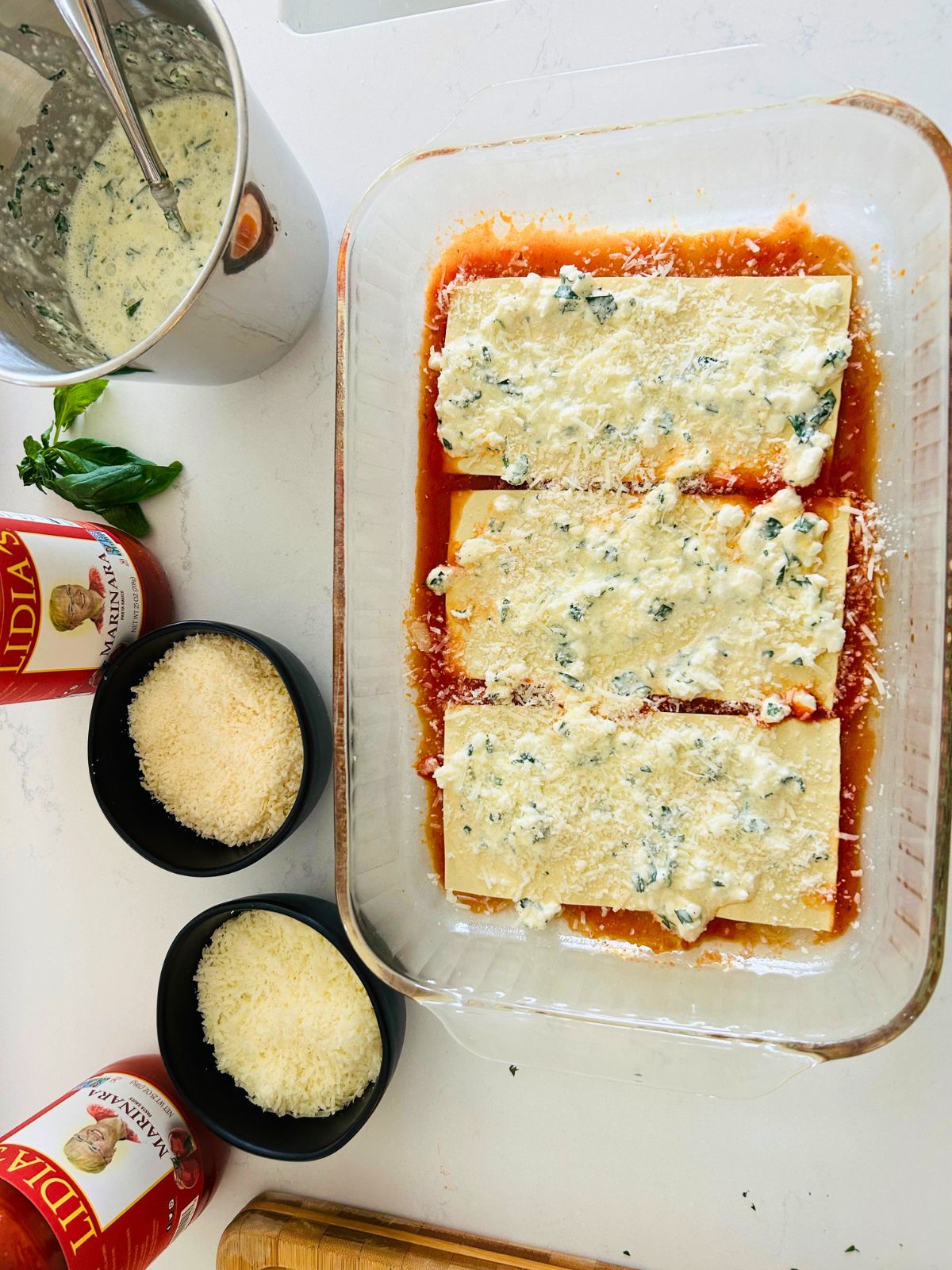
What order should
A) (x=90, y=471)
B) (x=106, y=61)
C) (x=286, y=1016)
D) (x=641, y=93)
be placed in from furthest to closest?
(x=90, y=471)
(x=286, y=1016)
(x=641, y=93)
(x=106, y=61)

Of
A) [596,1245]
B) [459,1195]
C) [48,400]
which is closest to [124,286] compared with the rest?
[48,400]

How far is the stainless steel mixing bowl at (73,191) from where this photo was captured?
1350 millimetres

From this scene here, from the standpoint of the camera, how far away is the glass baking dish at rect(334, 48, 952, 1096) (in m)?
1.41

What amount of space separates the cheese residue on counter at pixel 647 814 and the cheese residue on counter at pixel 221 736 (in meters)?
0.29

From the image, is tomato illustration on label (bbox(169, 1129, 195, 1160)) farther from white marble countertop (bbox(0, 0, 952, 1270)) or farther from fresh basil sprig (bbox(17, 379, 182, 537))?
fresh basil sprig (bbox(17, 379, 182, 537))

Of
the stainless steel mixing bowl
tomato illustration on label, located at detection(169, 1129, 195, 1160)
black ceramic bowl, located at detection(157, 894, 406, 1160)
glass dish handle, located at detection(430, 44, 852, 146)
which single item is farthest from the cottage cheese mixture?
tomato illustration on label, located at detection(169, 1129, 195, 1160)

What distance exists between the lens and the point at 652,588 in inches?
59.7

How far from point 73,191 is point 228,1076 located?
1558 millimetres

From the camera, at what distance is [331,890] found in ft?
5.58

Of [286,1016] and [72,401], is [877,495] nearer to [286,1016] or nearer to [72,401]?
[286,1016]

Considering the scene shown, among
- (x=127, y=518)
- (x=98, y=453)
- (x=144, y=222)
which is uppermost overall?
(x=144, y=222)

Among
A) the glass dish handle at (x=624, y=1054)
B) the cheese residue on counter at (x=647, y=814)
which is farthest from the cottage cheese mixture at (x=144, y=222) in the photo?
the glass dish handle at (x=624, y=1054)

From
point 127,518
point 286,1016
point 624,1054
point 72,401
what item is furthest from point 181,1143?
point 72,401

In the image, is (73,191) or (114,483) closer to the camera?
(73,191)
